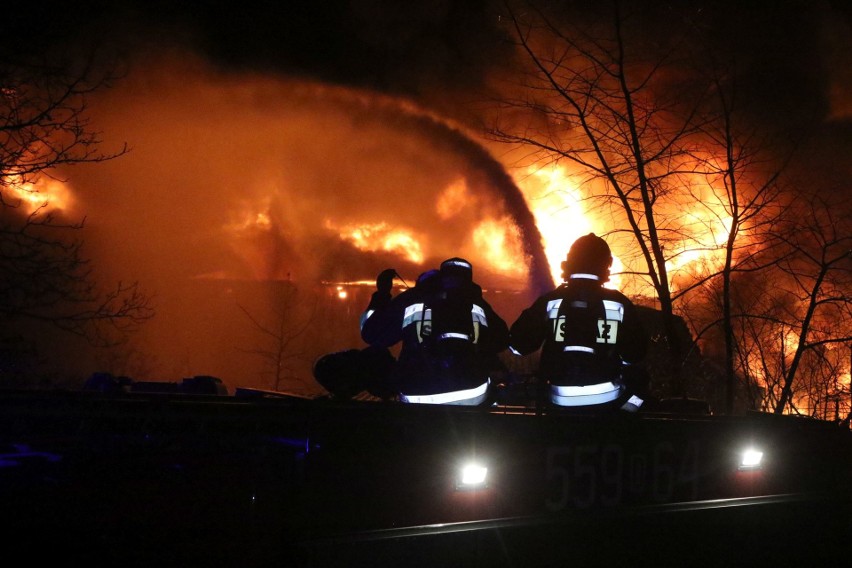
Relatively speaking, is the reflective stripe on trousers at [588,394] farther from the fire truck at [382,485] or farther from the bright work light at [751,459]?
the bright work light at [751,459]

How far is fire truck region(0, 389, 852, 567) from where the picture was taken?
2.51 m

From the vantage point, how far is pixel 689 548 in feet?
14.0

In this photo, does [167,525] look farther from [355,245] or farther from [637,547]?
[355,245]

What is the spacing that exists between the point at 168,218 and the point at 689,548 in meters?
48.3

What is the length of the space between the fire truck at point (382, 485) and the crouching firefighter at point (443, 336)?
0.67m

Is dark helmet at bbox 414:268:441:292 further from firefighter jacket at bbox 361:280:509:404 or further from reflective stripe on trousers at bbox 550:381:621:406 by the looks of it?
reflective stripe on trousers at bbox 550:381:621:406

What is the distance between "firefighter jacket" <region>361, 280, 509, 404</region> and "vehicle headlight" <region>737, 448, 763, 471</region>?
64.6 inches

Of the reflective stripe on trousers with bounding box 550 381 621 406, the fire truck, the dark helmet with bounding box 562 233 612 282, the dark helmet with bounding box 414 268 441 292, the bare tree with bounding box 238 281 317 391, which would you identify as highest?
the bare tree with bounding box 238 281 317 391

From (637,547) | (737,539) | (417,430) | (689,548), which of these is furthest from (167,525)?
(737,539)

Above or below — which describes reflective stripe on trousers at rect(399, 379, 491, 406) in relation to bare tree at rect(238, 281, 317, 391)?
below

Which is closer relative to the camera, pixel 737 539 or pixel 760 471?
pixel 737 539

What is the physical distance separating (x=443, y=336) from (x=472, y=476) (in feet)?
4.56

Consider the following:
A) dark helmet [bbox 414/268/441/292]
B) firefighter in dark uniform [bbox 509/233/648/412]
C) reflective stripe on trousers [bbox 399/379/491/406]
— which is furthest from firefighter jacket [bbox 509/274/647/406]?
dark helmet [bbox 414/268/441/292]

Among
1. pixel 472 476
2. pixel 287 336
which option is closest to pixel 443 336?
pixel 472 476
